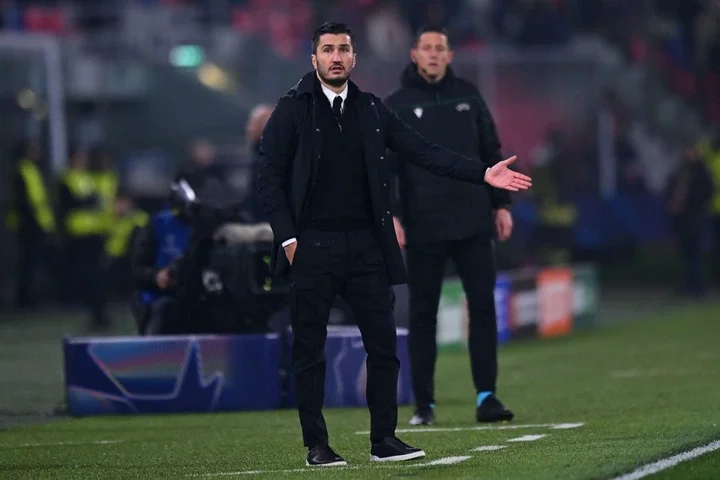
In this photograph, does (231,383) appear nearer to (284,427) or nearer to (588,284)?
(284,427)

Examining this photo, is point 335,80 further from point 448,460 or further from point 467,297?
point 467,297

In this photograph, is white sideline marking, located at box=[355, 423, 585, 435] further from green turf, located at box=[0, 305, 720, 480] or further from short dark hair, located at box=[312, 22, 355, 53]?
short dark hair, located at box=[312, 22, 355, 53]

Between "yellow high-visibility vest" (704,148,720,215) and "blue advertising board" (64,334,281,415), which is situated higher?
"yellow high-visibility vest" (704,148,720,215)

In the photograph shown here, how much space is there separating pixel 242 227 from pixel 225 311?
1.93 ft

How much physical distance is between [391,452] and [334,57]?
71.3 inches

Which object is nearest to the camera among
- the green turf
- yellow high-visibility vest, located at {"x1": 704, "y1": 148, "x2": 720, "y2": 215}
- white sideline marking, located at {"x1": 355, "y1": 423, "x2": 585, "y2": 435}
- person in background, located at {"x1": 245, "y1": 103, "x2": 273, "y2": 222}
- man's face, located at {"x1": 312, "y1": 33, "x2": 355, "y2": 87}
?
the green turf

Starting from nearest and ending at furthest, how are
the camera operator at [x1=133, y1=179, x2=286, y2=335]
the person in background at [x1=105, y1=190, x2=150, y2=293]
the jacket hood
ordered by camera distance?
the jacket hood < the camera operator at [x1=133, y1=179, x2=286, y2=335] < the person in background at [x1=105, y1=190, x2=150, y2=293]

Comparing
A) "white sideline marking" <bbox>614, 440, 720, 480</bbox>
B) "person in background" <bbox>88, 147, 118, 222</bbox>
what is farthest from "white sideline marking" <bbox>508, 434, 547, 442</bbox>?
"person in background" <bbox>88, 147, 118, 222</bbox>

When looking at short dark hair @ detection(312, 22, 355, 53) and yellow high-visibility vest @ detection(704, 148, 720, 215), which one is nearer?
short dark hair @ detection(312, 22, 355, 53)

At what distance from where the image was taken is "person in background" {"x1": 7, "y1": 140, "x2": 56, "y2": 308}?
68.5ft

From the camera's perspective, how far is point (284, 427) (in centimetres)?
1037

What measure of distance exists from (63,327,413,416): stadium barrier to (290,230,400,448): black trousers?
317 cm

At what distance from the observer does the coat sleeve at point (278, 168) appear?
8.11 meters

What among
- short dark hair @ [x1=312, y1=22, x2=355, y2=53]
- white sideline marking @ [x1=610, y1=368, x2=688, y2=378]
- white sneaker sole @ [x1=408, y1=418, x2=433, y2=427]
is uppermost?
Result: short dark hair @ [x1=312, y1=22, x2=355, y2=53]
